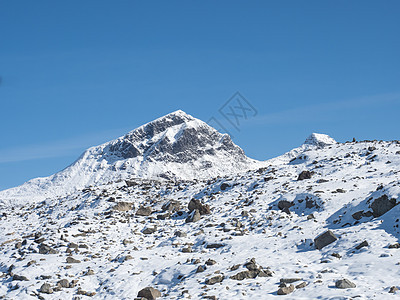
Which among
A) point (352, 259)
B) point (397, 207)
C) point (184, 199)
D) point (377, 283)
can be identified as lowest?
point (377, 283)

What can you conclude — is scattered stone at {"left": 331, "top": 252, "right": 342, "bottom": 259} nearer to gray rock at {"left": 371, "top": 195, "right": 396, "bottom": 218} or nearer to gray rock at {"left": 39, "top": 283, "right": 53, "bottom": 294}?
gray rock at {"left": 371, "top": 195, "right": 396, "bottom": 218}

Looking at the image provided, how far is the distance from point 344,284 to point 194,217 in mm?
15829

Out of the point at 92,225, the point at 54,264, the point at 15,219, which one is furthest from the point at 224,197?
the point at 15,219

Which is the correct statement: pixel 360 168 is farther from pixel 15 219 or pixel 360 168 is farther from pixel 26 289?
pixel 15 219

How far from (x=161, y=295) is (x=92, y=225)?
47.7 feet

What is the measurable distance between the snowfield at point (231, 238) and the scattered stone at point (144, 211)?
0.39 ft

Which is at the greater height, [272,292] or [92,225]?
[92,225]

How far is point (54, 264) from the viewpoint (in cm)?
2230

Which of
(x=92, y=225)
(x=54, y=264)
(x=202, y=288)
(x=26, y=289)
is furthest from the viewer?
(x=92, y=225)

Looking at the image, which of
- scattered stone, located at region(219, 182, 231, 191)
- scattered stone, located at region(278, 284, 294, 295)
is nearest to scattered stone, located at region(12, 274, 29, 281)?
scattered stone, located at region(278, 284, 294, 295)

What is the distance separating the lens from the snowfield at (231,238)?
638 inches

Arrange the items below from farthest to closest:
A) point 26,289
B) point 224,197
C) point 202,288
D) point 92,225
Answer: point 224,197 < point 92,225 < point 26,289 < point 202,288

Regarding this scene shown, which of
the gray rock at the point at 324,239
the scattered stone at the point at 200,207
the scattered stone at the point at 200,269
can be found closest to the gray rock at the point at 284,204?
the scattered stone at the point at 200,207

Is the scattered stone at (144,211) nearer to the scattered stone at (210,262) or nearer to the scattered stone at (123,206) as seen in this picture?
the scattered stone at (123,206)
